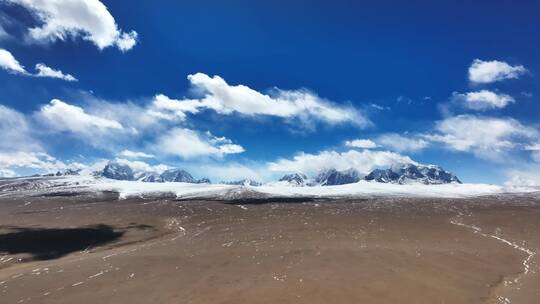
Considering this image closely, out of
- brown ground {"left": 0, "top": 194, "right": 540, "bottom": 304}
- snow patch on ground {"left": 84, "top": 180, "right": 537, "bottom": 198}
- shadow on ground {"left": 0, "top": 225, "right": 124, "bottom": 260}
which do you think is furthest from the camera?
snow patch on ground {"left": 84, "top": 180, "right": 537, "bottom": 198}

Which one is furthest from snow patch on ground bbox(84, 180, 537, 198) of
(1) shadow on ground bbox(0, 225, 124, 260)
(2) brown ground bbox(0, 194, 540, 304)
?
(1) shadow on ground bbox(0, 225, 124, 260)

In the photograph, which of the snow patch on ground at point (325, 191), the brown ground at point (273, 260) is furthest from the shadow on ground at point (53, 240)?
the snow patch on ground at point (325, 191)

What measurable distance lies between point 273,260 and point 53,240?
29726mm

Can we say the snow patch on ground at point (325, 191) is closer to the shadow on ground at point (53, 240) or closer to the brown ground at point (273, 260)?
the brown ground at point (273, 260)

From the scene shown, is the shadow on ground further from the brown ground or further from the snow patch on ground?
the snow patch on ground

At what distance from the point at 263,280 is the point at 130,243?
26740mm

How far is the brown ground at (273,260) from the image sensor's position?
85.4 ft

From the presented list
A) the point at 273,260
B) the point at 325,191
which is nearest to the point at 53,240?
the point at 273,260

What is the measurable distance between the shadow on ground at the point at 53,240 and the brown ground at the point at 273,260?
0.11 meters

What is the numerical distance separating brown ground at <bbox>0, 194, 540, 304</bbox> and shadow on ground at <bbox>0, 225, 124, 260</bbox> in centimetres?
11

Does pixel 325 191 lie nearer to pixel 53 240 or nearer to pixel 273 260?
pixel 53 240

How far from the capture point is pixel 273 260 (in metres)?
35.4

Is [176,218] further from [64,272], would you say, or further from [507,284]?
[507,284]

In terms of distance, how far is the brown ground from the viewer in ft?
85.4
